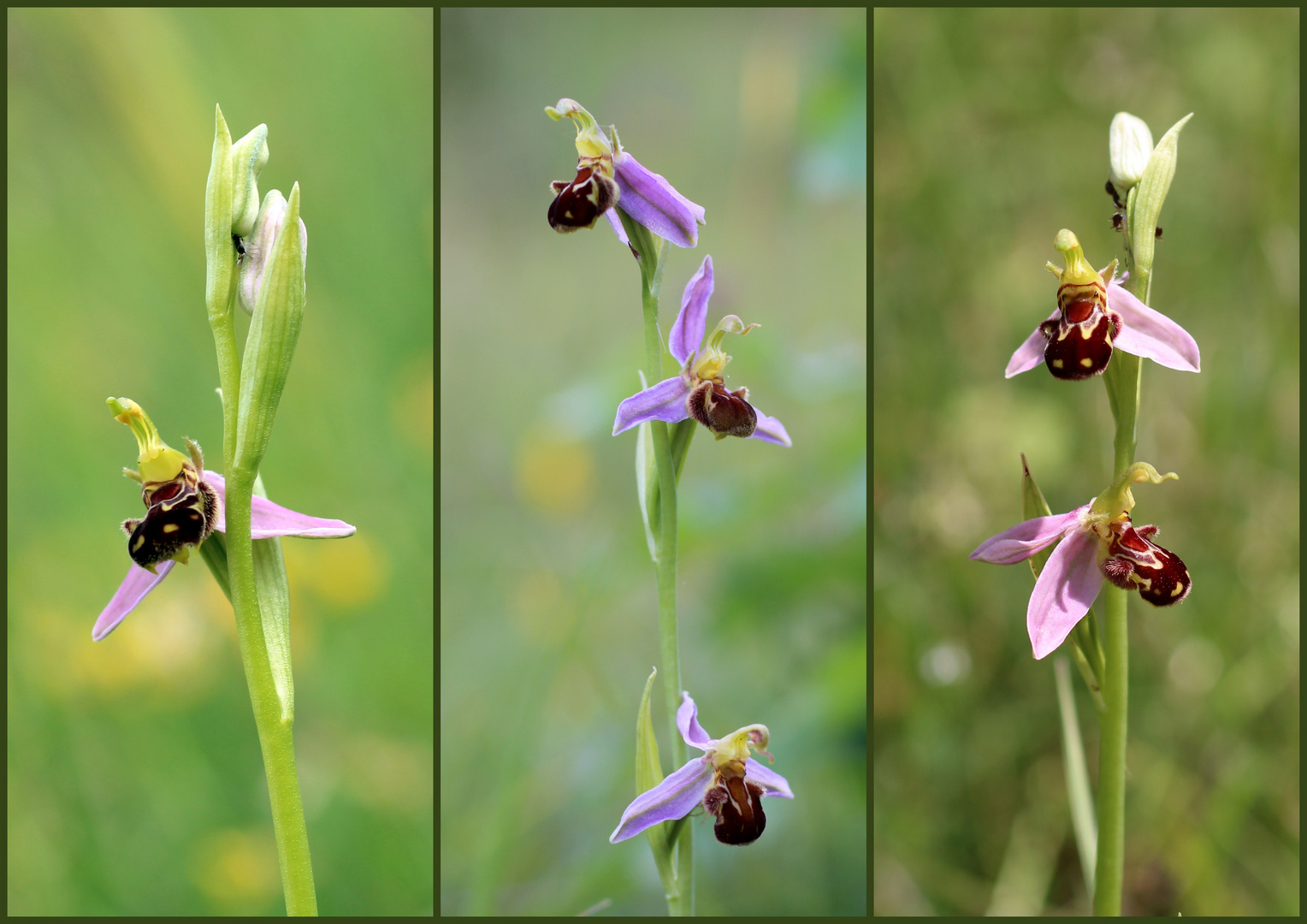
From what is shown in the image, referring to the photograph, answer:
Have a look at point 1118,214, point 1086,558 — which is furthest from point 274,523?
point 1118,214

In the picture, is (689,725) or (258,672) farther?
(689,725)

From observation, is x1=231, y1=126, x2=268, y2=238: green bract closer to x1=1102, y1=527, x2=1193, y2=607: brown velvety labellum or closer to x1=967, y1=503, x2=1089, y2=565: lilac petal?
x1=967, y1=503, x2=1089, y2=565: lilac petal

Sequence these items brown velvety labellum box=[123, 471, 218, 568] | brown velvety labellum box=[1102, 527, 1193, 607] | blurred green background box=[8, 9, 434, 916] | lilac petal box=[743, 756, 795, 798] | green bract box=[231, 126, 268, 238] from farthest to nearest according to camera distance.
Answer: blurred green background box=[8, 9, 434, 916], lilac petal box=[743, 756, 795, 798], brown velvety labellum box=[1102, 527, 1193, 607], green bract box=[231, 126, 268, 238], brown velvety labellum box=[123, 471, 218, 568]

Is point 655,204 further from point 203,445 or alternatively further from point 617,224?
point 203,445

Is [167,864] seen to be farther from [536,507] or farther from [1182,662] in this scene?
[1182,662]

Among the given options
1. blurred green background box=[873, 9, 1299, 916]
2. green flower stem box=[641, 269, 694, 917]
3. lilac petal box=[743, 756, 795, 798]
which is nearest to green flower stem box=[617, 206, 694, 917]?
green flower stem box=[641, 269, 694, 917]

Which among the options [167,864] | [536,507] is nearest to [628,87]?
[536,507]
